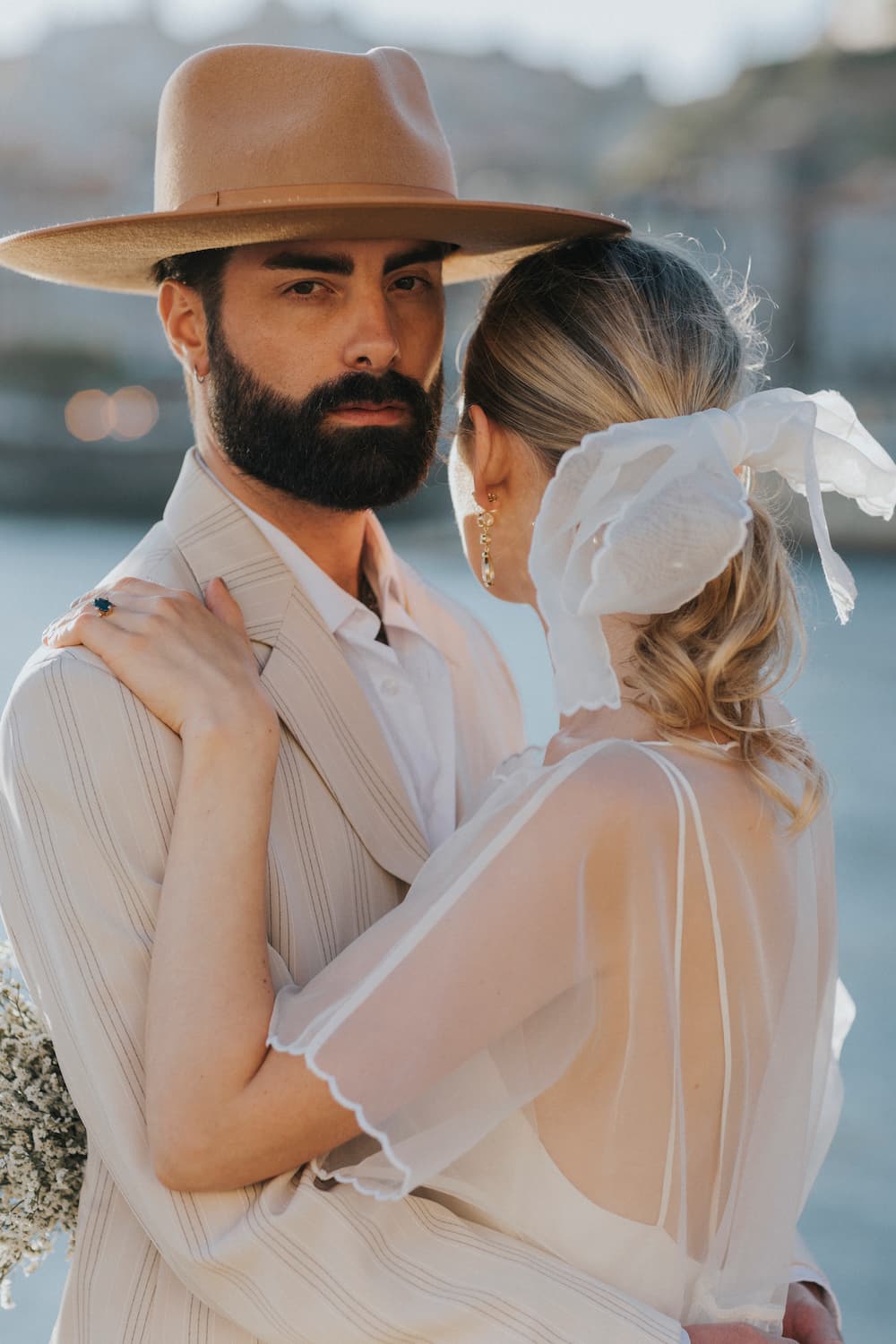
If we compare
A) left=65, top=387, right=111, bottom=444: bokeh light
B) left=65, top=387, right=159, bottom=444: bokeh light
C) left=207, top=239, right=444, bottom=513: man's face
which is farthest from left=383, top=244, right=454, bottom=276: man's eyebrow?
left=65, top=387, right=111, bottom=444: bokeh light

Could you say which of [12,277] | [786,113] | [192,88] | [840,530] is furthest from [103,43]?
[192,88]

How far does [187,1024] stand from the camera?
48.8 inches

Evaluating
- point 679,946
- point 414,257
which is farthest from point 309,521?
point 679,946

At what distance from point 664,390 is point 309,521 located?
54 cm

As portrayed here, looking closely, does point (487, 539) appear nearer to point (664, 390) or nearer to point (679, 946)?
point (664, 390)

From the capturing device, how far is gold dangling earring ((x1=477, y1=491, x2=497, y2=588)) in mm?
1564

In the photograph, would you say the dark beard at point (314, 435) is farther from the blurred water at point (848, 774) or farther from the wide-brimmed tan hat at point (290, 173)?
the blurred water at point (848, 774)


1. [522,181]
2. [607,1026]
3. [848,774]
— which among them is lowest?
[848,774]

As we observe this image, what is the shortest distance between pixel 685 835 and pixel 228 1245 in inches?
20.6

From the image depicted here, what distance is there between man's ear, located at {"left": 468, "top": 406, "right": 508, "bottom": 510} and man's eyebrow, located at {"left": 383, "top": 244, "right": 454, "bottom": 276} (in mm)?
252

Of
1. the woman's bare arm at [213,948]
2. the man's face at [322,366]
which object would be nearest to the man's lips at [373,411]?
the man's face at [322,366]

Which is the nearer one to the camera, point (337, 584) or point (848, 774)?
point (337, 584)

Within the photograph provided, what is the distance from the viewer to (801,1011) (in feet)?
4.41

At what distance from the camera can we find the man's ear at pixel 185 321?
176 cm
